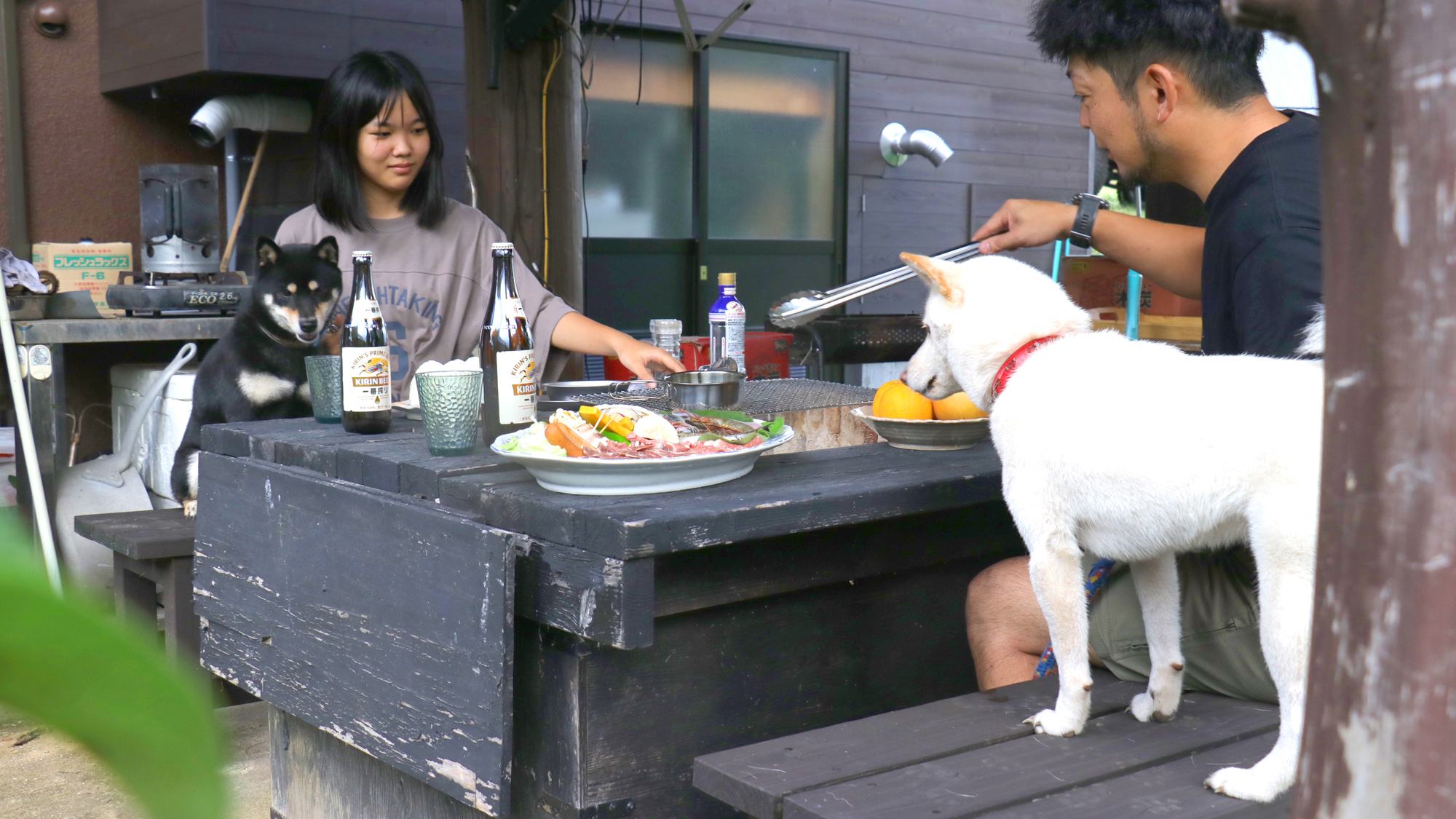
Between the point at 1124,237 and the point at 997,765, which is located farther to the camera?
the point at 1124,237

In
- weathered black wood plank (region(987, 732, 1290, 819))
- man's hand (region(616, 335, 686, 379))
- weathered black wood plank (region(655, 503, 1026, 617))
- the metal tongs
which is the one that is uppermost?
the metal tongs

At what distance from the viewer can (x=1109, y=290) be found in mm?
4320

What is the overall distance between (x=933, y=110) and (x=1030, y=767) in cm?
670

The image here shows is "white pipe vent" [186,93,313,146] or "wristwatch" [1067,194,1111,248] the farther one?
"white pipe vent" [186,93,313,146]

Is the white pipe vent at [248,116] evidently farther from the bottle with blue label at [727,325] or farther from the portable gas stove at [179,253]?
the bottle with blue label at [727,325]

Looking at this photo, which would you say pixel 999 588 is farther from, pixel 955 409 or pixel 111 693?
pixel 111 693

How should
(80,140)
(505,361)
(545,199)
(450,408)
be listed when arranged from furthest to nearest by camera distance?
(80,140), (545,199), (505,361), (450,408)

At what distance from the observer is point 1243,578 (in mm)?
1450

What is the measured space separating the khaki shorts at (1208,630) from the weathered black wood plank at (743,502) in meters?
0.26

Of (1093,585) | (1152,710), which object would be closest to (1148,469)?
(1152,710)

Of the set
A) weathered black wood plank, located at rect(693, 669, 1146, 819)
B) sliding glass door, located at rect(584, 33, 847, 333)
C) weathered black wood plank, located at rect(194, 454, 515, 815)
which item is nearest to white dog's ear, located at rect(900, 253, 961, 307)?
weathered black wood plank, located at rect(693, 669, 1146, 819)

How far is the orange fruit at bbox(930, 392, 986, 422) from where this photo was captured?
6.02ft

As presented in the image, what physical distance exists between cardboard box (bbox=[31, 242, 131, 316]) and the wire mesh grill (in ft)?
10.0

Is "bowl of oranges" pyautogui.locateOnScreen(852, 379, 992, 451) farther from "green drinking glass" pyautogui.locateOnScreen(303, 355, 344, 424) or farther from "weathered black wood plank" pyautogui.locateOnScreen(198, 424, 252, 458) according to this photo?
"weathered black wood plank" pyautogui.locateOnScreen(198, 424, 252, 458)
